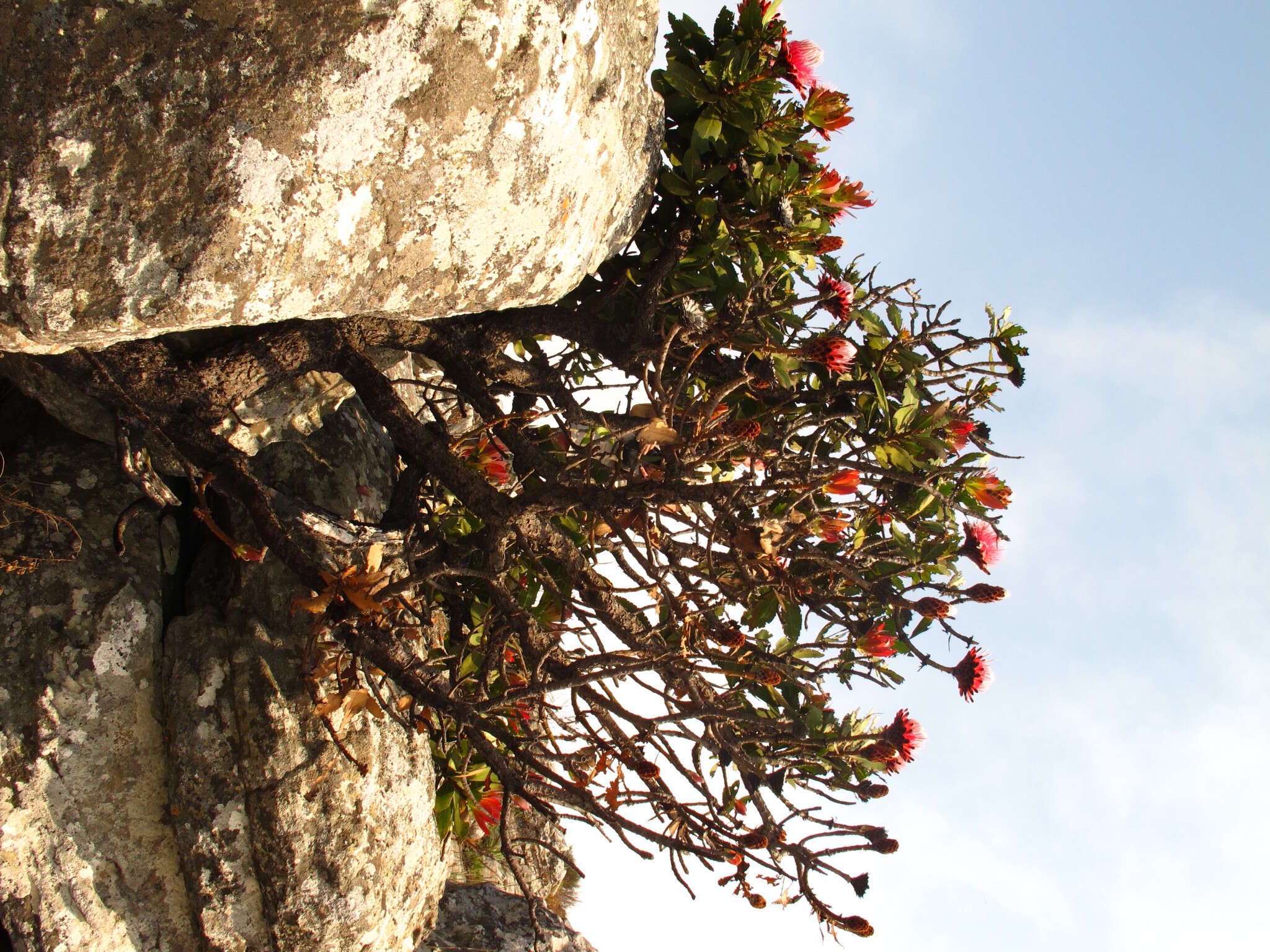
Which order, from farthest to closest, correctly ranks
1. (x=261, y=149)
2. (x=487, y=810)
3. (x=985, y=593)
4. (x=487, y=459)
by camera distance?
(x=487, y=810) < (x=487, y=459) < (x=985, y=593) < (x=261, y=149)

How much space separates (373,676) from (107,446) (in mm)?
1299

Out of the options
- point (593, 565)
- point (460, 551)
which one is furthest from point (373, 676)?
point (593, 565)

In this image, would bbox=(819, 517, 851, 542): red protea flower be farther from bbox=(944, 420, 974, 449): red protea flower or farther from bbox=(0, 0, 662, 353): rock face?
bbox=(0, 0, 662, 353): rock face

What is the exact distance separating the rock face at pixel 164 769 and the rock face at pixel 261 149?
1360mm

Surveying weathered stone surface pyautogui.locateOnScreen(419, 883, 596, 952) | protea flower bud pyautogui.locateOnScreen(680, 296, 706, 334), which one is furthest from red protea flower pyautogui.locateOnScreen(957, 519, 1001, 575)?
weathered stone surface pyautogui.locateOnScreen(419, 883, 596, 952)

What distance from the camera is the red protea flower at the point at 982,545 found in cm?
270

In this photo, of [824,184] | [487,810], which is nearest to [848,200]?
[824,184]

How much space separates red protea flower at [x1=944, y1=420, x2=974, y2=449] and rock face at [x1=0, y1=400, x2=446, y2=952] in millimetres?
2175

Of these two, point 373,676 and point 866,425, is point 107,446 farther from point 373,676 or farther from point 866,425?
point 866,425

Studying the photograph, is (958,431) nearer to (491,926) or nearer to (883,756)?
(883,756)

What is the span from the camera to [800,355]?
259 centimetres

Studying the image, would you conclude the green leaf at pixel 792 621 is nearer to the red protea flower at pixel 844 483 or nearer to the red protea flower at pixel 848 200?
the red protea flower at pixel 844 483

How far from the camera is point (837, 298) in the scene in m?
2.60

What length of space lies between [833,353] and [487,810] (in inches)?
98.0
